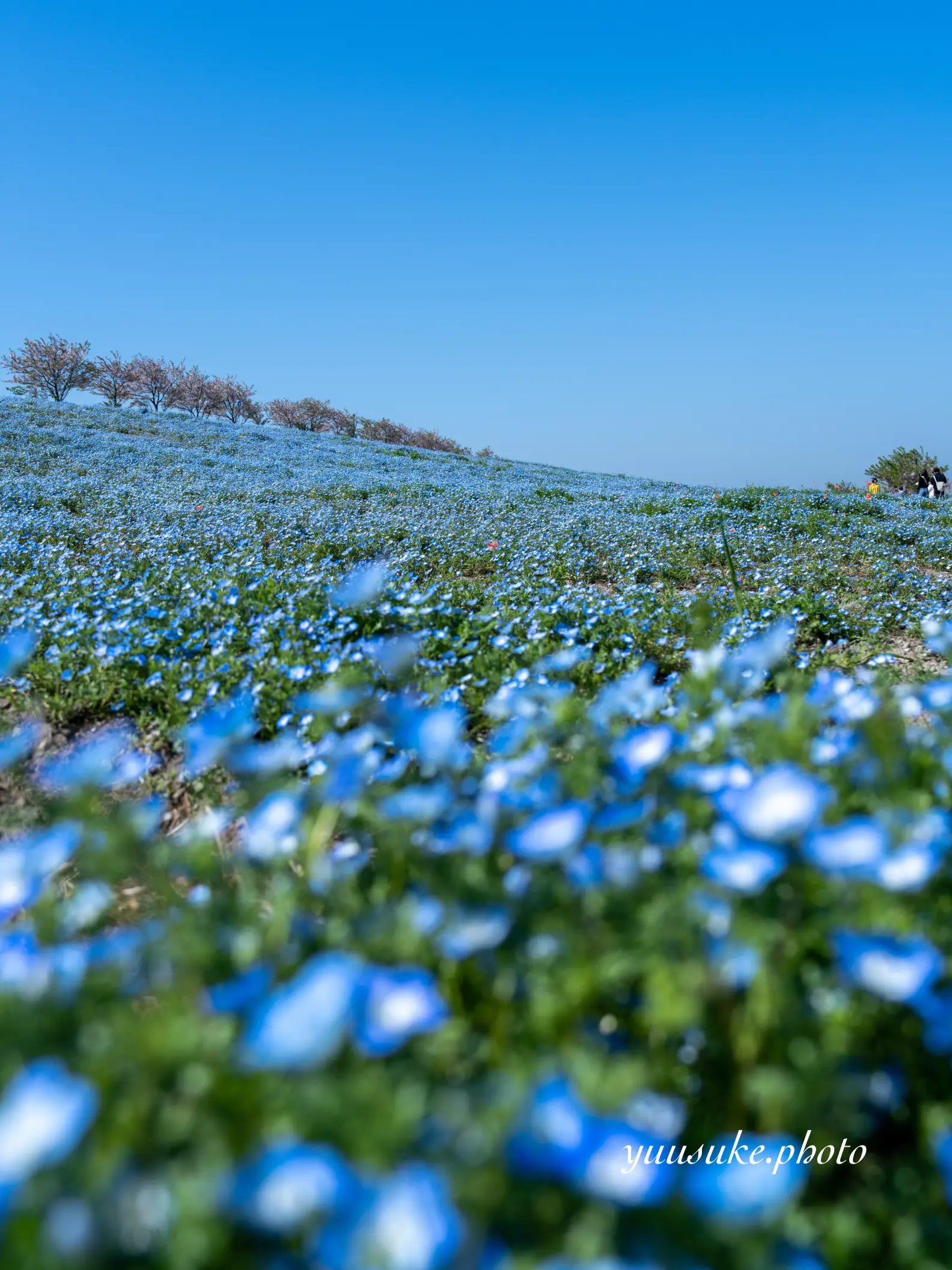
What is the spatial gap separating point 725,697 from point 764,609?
10.7ft

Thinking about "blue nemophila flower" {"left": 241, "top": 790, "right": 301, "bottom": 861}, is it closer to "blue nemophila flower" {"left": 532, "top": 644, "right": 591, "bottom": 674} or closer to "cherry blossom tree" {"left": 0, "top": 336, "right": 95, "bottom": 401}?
"blue nemophila flower" {"left": 532, "top": 644, "right": 591, "bottom": 674}

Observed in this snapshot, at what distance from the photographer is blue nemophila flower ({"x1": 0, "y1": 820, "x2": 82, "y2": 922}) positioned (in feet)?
5.08

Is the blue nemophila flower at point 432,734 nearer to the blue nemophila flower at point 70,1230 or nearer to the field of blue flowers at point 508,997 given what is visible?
the field of blue flowers at point 508,997

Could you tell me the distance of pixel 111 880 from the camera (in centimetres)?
149

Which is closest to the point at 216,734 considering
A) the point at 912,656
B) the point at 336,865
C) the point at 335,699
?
the point at 335,699

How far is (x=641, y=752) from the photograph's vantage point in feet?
6.07

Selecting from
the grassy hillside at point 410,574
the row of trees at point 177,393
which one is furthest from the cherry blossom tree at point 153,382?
the grassy hillside at point 410,574

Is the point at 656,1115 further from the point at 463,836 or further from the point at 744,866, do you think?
the point at 463,836

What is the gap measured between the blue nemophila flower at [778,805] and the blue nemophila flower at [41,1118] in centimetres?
115

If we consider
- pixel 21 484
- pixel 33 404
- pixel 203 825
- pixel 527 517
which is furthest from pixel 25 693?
pixel 33 404

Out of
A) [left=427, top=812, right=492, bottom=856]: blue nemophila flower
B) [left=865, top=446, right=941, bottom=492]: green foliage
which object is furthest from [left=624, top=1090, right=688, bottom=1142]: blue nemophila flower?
[left=865, top=446, right=941, bottom=492]: green foliage

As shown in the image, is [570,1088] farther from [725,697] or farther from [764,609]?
[764,609]

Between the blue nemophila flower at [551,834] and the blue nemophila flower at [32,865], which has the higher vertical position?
the blue nemophila flower at [551,834]

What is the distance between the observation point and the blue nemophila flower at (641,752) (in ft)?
5.88
